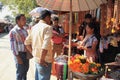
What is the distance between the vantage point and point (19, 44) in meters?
6.23

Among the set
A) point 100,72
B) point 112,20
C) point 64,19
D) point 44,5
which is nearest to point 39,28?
point 44,5

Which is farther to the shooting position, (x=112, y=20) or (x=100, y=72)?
(x=112, y=20)

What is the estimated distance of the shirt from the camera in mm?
5094

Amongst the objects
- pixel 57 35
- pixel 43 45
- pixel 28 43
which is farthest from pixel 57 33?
pixel 43 45

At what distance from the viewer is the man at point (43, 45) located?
509 cm

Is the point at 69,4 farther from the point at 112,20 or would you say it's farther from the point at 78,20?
the point at 78,20

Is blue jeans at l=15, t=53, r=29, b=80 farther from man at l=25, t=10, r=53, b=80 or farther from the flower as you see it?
the flower

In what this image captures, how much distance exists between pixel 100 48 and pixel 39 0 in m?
2.67

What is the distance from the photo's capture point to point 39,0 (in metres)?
5.79

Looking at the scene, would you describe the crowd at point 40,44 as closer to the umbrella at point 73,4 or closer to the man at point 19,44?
the man at point 19,44

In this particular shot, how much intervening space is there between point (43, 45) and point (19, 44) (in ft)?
4.25

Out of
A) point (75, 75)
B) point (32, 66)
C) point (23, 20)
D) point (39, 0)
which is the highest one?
point (39, 0)

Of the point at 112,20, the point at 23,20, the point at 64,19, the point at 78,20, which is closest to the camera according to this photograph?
the point at 23,20

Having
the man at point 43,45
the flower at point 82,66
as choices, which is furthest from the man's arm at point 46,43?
the flower at point 82,66
